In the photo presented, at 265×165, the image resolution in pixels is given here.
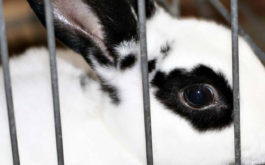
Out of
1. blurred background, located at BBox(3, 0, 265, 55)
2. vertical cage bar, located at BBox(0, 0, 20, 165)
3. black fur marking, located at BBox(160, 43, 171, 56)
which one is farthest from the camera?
blurred background, located at BBox(3, 0, 265, 55)

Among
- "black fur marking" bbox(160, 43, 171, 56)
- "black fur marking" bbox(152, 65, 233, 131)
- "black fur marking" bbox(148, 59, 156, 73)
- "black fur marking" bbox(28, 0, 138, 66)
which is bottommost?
"black fur marking" bbox(152, 65, 233, 131)

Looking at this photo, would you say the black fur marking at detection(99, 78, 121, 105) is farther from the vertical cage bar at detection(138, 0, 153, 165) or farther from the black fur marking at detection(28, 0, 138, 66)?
the vertical cage bar at detection(138, 0, 153, 165)

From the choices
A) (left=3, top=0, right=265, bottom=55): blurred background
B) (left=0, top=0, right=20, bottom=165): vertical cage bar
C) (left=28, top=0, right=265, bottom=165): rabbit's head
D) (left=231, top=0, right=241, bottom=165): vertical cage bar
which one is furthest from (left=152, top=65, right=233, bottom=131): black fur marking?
(left=3, top=0, right=265, bottom=55): blurred background

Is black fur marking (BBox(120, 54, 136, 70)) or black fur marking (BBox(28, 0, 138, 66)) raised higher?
black fur marking (BBox(28, 0, 138, 66))

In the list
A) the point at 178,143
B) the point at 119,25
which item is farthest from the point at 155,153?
the point at 119,25

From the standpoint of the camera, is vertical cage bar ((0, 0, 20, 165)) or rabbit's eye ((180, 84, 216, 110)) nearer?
vertical cage bar ((0, 0, 20, 165))

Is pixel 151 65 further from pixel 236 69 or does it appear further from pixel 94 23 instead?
pixel 236 69

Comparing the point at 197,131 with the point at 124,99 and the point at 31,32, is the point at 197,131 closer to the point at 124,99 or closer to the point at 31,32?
the point at 124,99

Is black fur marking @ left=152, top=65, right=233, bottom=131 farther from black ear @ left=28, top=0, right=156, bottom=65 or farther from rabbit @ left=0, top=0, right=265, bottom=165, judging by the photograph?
black ear @ left=28, top=0, right=156, bottom=65

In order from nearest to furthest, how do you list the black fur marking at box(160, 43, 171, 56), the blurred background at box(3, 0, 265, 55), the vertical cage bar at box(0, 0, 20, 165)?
the vertical cage bar at box(0, 0, 20, 165) < the black fur marking at box(160, 43, 171, 56) < the blurred background at box(3, 0, 265, 55)
